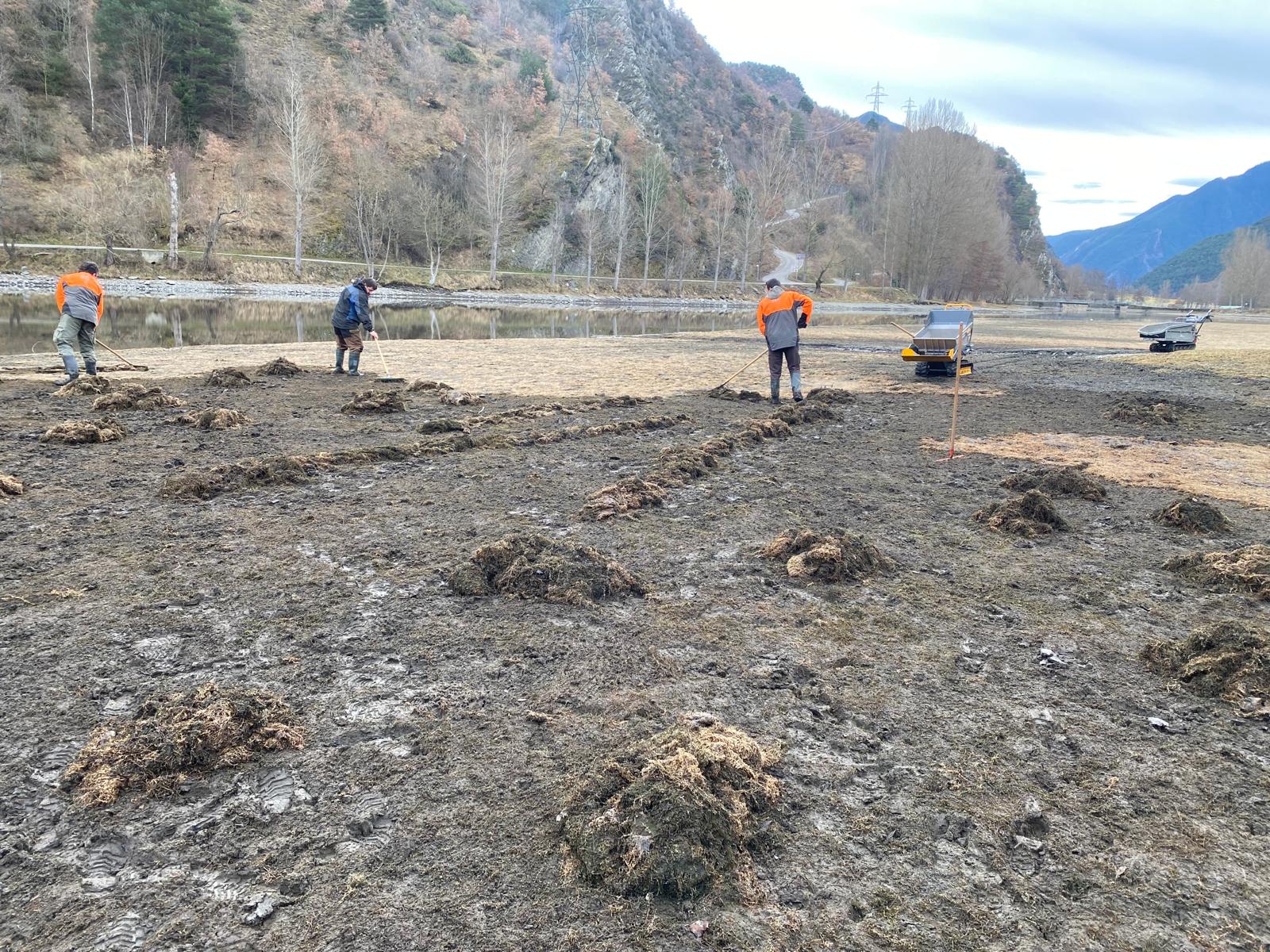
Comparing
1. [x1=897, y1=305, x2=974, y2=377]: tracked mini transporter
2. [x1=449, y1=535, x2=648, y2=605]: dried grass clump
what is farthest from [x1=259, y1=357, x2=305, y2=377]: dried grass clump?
[x1=897, y1=305, x2=974, y2=377]: tracked mini transporter

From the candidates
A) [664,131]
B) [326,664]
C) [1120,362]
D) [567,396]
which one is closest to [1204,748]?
[326,664]

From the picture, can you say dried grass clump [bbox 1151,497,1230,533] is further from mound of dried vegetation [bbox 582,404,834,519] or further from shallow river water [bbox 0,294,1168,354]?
shallow river water [bbox 0,294,1168,354]

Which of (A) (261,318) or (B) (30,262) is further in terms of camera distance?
(B) (30,262)

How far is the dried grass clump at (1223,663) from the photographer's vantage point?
389 centimetres

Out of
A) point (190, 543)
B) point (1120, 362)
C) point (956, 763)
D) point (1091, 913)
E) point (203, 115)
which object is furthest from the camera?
point (203, 115)

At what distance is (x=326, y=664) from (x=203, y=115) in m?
84.4

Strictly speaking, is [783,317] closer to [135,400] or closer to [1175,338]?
[135,400]

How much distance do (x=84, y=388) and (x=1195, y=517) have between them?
1421 cm

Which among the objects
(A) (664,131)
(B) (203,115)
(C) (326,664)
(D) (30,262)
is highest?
(A) (664,131)

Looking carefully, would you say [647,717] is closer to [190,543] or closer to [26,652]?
[26,652]

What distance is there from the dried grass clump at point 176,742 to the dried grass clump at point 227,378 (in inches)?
469

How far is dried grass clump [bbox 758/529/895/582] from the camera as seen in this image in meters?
5.51

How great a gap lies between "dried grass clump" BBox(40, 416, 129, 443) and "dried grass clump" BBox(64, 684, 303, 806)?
7.08 m

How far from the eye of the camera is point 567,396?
14203 mm
